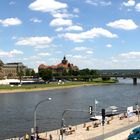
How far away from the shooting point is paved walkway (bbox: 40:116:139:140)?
50.8 metres

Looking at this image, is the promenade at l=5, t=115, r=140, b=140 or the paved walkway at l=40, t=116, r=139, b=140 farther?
the paved walkway at l=40, t=116, r=139, b=140

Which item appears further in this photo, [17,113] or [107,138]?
[17,113]

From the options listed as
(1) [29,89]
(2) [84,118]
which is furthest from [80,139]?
(1) [29,89]

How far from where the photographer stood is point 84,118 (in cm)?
7769

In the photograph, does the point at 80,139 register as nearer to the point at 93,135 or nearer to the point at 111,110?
the point at 93,135

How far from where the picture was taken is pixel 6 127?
65.8 metres

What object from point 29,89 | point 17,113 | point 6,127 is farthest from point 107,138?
point 29,89

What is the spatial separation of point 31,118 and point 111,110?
54.0 ft

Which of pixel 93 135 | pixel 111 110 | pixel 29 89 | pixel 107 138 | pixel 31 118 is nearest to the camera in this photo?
pixel 107 138

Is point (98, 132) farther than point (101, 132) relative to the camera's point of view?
No

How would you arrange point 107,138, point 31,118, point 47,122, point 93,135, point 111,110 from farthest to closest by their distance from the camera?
point 111,110, point 31,118, point 47,122, point 93,135, point 107,138

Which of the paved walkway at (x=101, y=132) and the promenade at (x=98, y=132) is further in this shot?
the paved walkway at (x=101, y=132)

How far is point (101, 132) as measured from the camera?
55.9m

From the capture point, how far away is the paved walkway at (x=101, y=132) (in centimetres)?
5084
